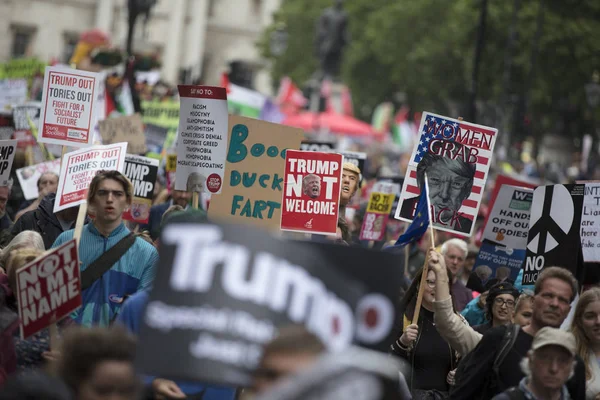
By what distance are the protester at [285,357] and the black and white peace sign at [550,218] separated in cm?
462

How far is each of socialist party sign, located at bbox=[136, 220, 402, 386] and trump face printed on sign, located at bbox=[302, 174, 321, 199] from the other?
4.72 m

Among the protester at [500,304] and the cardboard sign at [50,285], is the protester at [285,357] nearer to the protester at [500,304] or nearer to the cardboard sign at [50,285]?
the cardboard sign at [50,285]

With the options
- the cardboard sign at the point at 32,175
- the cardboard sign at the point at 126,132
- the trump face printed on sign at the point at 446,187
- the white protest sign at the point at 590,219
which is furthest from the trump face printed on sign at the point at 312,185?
the cardboard sign at the point at 126,132

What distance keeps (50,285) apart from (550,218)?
358 cm

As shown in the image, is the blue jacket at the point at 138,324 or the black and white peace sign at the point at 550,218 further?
the black and white peace sign at the point at 550,218

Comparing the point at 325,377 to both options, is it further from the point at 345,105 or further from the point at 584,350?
the point at 345,105

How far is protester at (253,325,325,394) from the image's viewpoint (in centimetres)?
394

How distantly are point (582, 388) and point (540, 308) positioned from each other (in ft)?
1.28

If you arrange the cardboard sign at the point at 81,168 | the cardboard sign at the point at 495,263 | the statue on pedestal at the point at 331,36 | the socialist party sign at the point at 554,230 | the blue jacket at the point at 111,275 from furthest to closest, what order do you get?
the statue on pedestal at the point at 331,36 < the cardboard sign at the point at 495,263 < the socialist party sign at the point at 554,230 < the cardboard sign at the point at 81,168 < the blue jacket at the point at 111,275

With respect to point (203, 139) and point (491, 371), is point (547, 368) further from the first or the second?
point (203, 139)

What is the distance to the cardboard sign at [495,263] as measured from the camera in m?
10.3

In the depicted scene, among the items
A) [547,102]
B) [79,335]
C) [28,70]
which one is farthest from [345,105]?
[79,335]

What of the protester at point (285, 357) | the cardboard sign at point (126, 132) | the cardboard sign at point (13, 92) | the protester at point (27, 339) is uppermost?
the cardboard sign at point (13, 92)

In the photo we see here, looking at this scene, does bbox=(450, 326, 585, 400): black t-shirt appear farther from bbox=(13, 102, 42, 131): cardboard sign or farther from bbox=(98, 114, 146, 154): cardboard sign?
bbox=(13, 102, 42, 131): cardboard sign
